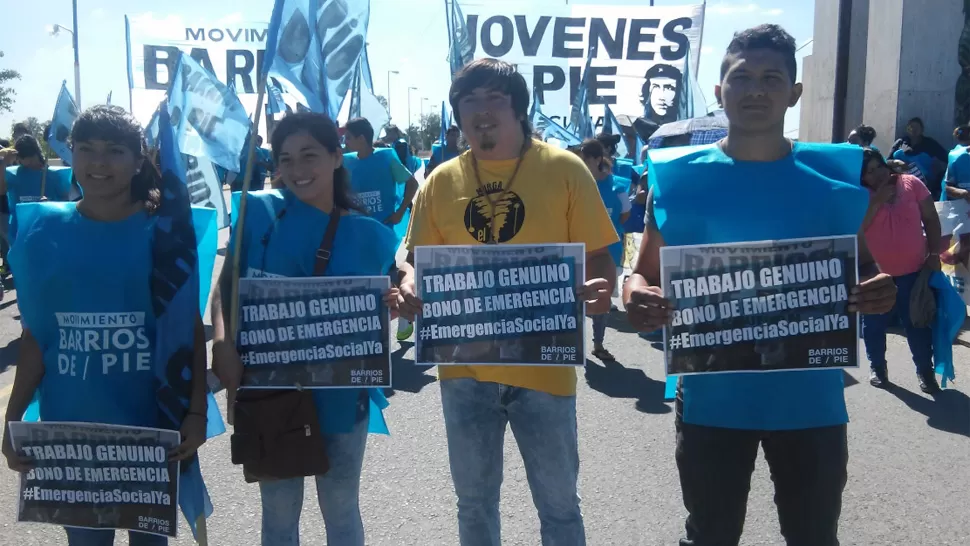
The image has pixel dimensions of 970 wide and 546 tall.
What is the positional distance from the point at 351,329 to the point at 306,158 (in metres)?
0.59

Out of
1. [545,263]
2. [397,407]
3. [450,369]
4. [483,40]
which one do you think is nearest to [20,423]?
[450,369]

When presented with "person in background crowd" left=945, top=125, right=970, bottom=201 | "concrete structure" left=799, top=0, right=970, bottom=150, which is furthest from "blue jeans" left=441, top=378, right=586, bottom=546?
"concrete structure" left=799, top=0, right=970, bottom=150

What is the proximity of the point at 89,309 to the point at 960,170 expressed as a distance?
28.9 feet

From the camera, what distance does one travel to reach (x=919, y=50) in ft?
42.5

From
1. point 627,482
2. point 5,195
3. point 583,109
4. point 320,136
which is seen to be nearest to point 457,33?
point 583,109

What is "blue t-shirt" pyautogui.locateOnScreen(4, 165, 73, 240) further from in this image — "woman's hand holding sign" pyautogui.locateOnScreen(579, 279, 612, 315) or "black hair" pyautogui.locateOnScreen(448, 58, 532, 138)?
"woman's hand holding sign" pyautogui.locateOnScreen(579, 279, 612, 315)

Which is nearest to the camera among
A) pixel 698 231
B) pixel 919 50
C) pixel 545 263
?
pixel 698 231

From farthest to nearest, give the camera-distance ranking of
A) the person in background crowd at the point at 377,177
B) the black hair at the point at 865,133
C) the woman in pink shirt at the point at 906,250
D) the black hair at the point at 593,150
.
Result: the black hair at the point at 865,133, the person in background crowd at the point at 377,177, the black hair at the point at 593,150, the woman in pink shirt at the point at 906,250

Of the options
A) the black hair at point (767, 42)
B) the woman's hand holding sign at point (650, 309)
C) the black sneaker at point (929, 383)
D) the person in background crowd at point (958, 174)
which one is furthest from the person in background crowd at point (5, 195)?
the person in background crowd at point (958, 174)

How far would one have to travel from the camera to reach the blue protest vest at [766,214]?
2375 millimetres

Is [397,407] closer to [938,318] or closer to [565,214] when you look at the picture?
[565,214]

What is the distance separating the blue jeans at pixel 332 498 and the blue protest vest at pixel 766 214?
3.75 ft

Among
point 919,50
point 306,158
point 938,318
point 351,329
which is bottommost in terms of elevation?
point 938,318

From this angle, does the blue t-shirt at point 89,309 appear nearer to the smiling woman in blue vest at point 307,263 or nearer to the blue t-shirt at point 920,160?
the smiling woman in blue vest at point 307,263
